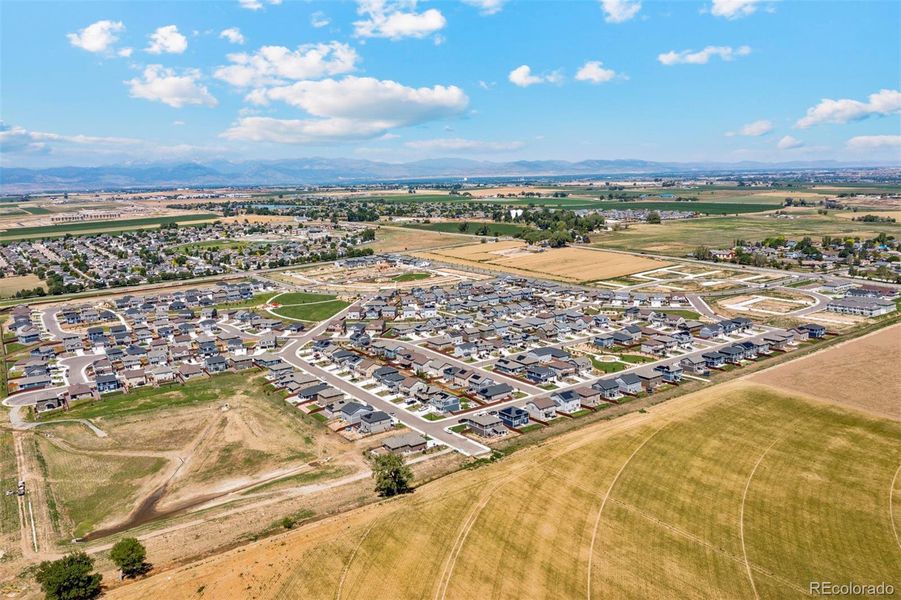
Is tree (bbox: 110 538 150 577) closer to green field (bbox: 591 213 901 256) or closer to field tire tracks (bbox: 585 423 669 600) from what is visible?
field tire tracks (bbox: 585 423 669 600)

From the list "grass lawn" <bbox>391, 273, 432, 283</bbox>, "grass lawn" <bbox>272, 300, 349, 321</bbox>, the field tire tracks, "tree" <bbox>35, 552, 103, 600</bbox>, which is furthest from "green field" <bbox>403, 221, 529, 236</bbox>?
"tree" <bbox>35, 552, 103, 600</bbox>

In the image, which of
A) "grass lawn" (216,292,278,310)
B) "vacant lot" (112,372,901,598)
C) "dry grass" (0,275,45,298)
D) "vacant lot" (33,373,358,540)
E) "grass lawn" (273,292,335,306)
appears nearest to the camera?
"vacant lot" (112,372,901,598)

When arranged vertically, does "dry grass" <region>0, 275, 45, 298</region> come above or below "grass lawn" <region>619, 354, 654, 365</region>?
above

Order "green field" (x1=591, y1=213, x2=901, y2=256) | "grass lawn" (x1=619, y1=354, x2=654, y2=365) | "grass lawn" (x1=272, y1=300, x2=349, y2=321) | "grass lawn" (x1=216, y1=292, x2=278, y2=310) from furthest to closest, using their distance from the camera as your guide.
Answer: "green field" (x1=591, y1=213, x2=901, y2=256), "grass lawn" (x1=216, y1=292, x2=278, y2=310), "grass lawn" (x1=272, y1=300, x2=349, y2=321), "grass lawn" (x1=619, y1=354, x2=654, y2=365)

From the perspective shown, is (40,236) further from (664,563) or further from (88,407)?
(664,563)

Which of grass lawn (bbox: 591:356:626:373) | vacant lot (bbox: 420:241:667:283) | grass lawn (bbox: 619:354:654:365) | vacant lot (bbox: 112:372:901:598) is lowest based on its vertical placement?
vacant lot (bbox: 112:372:901:598)

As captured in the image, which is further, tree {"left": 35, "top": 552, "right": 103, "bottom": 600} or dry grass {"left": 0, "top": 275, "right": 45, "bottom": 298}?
dry grass {"left": 0, "top": 275, "right": 45, "bottom": 298}

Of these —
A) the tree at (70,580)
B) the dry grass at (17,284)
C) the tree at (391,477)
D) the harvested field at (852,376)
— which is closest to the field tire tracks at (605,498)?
the tree at (391,477)

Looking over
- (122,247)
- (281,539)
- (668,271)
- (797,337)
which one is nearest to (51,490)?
(281,539)

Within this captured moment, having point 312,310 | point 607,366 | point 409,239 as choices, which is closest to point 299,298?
point 312,310
